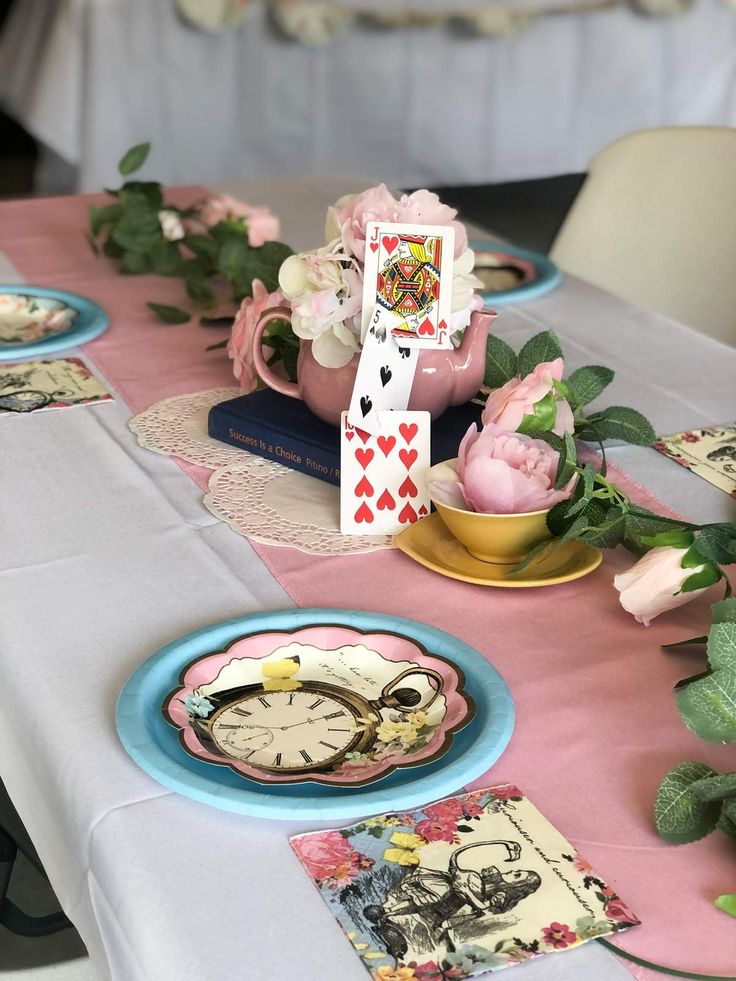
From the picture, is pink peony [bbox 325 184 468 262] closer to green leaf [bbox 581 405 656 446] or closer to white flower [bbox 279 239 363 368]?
white flower [bbox 279 239 363 368]

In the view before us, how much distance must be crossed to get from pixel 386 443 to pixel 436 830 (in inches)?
16.0

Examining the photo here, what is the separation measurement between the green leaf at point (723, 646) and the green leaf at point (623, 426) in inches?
18.8

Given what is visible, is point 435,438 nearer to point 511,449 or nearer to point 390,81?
point 511,449

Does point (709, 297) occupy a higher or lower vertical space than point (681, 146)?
lower

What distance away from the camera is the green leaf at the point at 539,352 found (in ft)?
3.88

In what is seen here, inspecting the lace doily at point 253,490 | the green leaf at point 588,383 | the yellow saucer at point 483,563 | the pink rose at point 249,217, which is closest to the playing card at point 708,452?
the green leaf at point 588,383

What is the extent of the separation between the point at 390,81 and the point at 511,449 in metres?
2.98

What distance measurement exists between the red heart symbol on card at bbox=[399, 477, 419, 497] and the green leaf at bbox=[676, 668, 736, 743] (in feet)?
1.28

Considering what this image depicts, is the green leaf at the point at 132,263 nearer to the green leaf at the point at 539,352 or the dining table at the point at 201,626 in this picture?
the dining table at the point at 201,626

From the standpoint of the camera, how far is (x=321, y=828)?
72 centimetres

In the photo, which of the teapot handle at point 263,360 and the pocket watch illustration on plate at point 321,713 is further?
the teapot handle at point 263,360

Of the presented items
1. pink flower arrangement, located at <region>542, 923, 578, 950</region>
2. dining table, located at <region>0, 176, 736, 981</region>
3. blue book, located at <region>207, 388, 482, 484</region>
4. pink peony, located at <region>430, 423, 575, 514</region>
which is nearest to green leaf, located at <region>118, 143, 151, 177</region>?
dining table, located at <region>0, 176, 736, 981</region>

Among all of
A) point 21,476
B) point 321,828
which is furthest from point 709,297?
point 321,828

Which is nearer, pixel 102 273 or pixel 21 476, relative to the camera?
pixel 21 476
